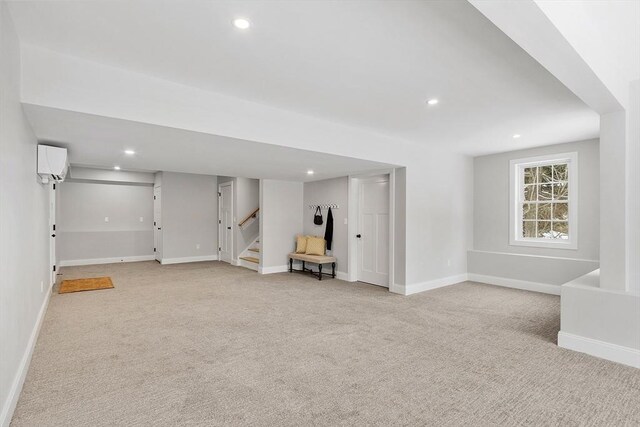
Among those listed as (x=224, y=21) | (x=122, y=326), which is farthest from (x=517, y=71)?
(x=122, y=326)

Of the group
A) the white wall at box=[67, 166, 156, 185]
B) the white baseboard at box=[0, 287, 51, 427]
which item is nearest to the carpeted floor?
the white baseboard at box=[0, 287, 51, 427]

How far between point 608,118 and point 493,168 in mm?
3318

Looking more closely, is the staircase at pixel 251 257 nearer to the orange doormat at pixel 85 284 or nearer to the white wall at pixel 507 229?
the orange doormat at pixel 85 284

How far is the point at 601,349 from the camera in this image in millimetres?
3084

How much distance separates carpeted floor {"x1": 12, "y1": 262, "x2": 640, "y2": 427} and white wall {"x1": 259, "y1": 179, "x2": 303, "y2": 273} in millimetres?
2400

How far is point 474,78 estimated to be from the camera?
2926 millimetres

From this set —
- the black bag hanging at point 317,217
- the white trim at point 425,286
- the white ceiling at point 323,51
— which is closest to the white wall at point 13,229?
the white ceiling at point 323,51

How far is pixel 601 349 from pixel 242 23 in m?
4.05

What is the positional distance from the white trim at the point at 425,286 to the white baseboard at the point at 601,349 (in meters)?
2.33

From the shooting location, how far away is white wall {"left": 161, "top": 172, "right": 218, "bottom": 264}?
27.9ft

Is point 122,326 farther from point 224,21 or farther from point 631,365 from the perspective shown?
point 631,365

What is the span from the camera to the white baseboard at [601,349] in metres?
2.93

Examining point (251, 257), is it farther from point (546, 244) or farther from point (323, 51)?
point (323, 51)

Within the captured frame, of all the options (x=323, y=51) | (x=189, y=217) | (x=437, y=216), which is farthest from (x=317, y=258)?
(x=323, y=51)
